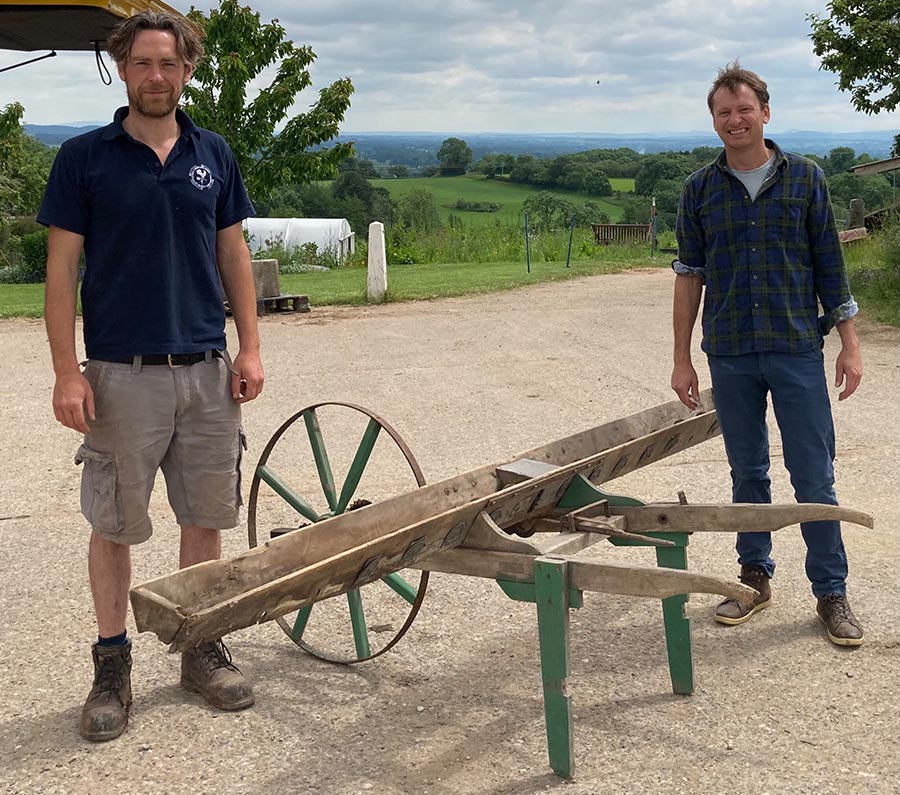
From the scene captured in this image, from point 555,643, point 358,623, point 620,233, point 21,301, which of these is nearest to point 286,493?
point 358,623

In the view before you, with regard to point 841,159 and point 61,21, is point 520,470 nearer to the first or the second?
point 61,21

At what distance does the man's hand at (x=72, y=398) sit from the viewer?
11.1 ft

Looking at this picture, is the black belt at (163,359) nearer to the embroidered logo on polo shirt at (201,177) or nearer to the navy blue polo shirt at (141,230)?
the navy blue polo shirt at (141,230)

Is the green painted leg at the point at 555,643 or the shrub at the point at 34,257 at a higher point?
the shrub at the point at 34,257

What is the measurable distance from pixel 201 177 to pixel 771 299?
211cm

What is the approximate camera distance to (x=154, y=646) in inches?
171

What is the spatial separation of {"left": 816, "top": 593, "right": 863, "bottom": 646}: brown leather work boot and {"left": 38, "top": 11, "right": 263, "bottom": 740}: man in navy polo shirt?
87.1 inches

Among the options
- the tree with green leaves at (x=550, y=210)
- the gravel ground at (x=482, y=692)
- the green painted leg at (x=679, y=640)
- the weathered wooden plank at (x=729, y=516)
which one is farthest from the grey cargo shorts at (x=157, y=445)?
the tree with green leaves at (x=550, y=210)

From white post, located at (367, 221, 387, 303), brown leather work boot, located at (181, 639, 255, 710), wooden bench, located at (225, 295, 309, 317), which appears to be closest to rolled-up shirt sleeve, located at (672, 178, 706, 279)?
brown leather work boot, located at (181, 639, 255, 710)

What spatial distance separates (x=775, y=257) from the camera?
4113 mm

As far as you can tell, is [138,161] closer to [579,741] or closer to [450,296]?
[579,741]

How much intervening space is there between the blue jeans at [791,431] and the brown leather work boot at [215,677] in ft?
6.78

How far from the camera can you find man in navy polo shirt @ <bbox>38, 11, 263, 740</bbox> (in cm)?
339

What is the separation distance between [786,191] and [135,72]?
2.31m
